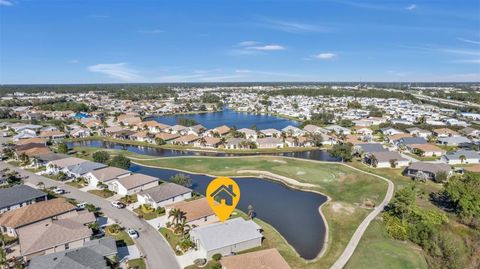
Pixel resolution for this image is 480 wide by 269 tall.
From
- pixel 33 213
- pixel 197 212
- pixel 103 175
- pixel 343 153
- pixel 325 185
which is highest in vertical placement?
pixel 343 153

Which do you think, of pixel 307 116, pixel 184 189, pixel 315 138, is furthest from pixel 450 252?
pixel 307 116

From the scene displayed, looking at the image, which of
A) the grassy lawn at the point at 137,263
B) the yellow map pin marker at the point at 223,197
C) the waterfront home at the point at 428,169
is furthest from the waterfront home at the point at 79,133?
the waterfront home at the point at 428,169

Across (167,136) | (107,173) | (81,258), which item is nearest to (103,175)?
(107,173)

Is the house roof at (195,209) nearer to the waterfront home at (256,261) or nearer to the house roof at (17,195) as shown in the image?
the waterfront home at (256,261)

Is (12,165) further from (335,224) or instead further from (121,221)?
(335,224)

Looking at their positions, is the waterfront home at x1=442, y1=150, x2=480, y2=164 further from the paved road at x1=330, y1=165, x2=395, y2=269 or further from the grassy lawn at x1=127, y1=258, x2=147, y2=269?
the grassy lawn at x1=127, y1=258, x2=147, y2=269

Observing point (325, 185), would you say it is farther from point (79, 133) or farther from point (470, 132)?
point (79, 133)
